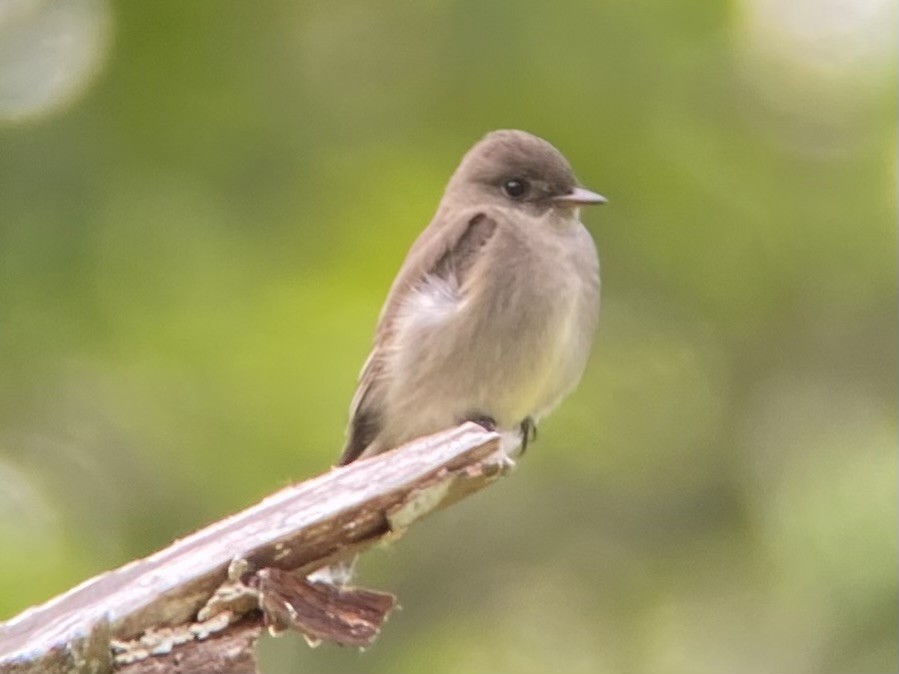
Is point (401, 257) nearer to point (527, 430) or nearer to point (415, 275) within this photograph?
point (415, 275)

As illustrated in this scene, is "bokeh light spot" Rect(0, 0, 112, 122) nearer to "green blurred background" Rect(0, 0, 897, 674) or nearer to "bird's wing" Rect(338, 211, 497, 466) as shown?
"green blurred background" Rect(0, 0, 897, 674)

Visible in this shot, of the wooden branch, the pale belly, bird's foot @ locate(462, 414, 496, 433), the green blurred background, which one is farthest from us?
the green blurred background

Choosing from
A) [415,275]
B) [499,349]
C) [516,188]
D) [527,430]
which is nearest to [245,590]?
[499,349]

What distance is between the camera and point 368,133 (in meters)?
5.22

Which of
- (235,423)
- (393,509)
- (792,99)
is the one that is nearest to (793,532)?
(792,99)

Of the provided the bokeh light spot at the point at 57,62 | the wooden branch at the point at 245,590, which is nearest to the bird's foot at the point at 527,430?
the bokeh light spot at the point at 57,62

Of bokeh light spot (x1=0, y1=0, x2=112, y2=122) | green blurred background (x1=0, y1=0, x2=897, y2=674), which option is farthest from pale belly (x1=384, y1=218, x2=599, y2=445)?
bokeh light spot (x1=0, y1=0, x2=112, y2=122)

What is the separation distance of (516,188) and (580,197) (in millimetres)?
218

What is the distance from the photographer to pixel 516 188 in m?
4.99

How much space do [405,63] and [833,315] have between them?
1.65 metres

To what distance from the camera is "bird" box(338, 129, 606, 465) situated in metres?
4.70

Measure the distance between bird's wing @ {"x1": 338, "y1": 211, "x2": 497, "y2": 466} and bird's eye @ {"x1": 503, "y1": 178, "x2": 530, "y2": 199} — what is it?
0.15 metres

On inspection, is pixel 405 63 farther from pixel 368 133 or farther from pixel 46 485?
pixel 46 485

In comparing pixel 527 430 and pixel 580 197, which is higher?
pixel 580 197
